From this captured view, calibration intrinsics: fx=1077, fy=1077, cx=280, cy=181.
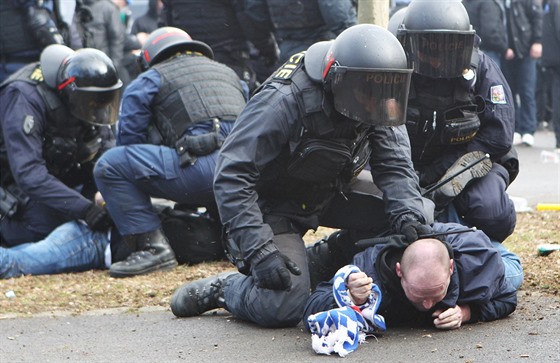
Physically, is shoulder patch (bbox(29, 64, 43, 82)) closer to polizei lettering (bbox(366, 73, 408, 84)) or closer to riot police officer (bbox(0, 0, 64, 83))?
riot police officer (bbox(0, 0, 64, 83))

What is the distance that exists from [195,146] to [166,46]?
0.80 meters

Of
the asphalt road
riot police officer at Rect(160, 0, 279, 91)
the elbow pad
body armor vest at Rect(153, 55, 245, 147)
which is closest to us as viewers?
the asphalt road

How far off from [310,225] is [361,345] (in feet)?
3.14

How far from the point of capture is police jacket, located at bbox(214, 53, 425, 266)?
4.65 metres

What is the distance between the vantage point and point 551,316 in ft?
15.6

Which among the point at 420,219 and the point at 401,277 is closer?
the point at 401,277

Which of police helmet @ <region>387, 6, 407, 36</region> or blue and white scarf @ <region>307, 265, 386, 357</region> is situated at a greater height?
police helmet @ <region>387, 6, 407, 36</region>

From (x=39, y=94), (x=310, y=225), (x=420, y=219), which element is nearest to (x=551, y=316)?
(x=420, y=219)

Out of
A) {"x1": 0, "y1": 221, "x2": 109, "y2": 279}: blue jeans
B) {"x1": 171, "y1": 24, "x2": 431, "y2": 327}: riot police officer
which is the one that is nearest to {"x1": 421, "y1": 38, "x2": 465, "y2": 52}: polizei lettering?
{"x1": 171, "y1": 24, "x2": 431, "y2": 327}: riot police officer

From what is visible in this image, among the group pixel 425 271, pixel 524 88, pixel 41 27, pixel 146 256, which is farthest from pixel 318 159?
pixel 524 88

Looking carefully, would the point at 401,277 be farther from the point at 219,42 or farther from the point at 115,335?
the point at 219,42

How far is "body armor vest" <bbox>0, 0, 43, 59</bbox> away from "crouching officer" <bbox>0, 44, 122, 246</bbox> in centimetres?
184

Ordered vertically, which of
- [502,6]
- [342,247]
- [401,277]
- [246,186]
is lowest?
[502,6]

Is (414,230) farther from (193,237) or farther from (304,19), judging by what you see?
(304,19)
